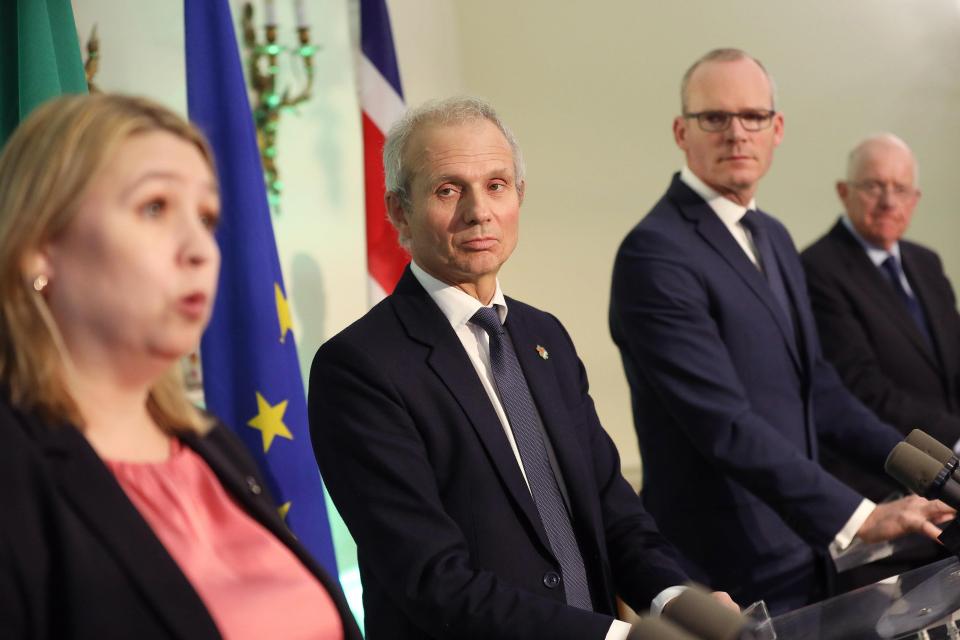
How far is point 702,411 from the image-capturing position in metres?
3.13

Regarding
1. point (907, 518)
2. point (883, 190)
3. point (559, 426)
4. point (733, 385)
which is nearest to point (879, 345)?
point (883, 190)

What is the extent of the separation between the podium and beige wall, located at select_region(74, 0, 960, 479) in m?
3.09

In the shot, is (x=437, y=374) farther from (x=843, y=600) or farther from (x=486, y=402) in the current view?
(x=843, y=600)

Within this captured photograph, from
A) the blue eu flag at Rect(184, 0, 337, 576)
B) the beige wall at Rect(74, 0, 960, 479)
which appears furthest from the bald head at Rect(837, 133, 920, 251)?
the blue eu flag at Rect(184, 0, 337, 576)

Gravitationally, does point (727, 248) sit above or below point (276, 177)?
below

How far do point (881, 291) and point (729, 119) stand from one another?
130 centimetres

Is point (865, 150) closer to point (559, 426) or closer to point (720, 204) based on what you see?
point (720, 204)

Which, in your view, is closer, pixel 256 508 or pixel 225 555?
pixel 225 555

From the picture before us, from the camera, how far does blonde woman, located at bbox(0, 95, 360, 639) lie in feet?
4.28

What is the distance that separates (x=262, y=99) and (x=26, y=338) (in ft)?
11.3

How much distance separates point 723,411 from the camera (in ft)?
10.2

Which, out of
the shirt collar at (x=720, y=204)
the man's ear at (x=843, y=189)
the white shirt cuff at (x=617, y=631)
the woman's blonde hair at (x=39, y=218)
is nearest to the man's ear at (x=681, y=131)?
the shirt collar at (x=720, y=204)

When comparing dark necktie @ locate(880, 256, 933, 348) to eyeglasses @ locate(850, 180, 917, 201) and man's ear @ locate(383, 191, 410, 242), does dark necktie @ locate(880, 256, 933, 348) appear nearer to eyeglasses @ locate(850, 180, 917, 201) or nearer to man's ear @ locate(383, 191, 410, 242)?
eyeglasses @ locate(850, 180, 917, 201)

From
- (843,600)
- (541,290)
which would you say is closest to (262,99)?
(541,290)
